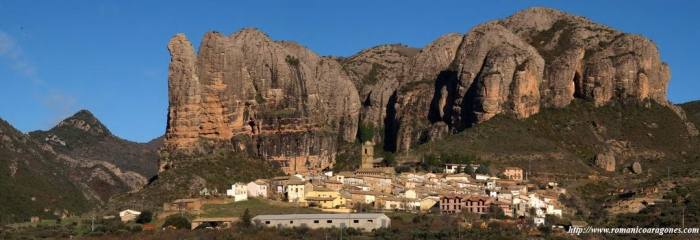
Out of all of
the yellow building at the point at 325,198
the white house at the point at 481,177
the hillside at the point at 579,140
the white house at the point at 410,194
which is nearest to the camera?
the yellow building at the point at 325,198

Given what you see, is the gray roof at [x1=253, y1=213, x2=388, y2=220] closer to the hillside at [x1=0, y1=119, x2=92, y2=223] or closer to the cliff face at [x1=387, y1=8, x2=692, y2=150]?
the hillside at [x1=0, y1=119, x2=92, y2=223]

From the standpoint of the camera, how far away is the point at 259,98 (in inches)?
5566

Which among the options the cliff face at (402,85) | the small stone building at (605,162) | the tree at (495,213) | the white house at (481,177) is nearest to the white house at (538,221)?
the tree at (495,213)

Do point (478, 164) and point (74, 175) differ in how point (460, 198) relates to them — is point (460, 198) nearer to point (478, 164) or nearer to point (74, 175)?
point (478, 164)

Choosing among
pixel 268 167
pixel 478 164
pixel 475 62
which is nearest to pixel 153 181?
pixel 268 167

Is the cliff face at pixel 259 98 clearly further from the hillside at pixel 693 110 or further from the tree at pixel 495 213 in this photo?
the tree at pixel 495 213

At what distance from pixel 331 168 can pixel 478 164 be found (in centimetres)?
1833

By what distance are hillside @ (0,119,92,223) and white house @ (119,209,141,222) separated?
14964 mm

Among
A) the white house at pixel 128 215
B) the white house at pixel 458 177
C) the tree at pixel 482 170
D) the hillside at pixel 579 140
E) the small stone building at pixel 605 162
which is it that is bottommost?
the white house at pixel 128 215

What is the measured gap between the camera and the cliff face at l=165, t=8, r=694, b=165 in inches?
5310

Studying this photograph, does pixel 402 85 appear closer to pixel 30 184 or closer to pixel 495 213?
pixel 30 184

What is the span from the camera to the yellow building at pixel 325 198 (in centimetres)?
10494

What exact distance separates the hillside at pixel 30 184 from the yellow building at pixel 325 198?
1005 inches

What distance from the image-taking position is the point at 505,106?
143 m
